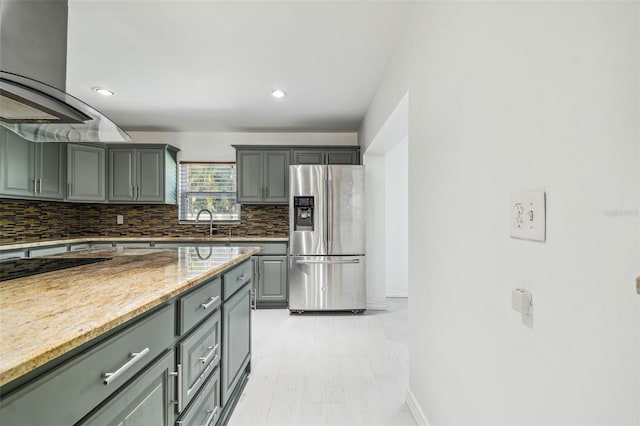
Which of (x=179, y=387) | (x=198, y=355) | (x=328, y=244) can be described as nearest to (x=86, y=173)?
(x=328, y=244)

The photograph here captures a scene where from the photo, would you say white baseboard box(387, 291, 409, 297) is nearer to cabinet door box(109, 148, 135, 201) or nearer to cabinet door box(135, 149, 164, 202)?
cabinet door box(135, 149, 164, 202)

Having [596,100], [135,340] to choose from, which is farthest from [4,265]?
[596,100]

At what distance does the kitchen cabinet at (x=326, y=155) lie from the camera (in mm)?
4520

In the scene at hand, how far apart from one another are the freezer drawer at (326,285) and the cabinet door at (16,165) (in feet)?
10.5

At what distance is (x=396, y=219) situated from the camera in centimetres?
505

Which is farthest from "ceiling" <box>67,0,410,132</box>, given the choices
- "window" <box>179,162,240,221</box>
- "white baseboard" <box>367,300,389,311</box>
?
"white baseboard" <box>367,300,389,311</box>

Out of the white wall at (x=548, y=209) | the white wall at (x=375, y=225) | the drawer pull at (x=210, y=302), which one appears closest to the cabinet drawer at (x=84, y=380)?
the drawer pull at (x=210, y=302)

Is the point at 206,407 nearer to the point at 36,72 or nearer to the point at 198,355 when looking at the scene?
the point at 198,355

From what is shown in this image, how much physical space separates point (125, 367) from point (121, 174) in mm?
4388

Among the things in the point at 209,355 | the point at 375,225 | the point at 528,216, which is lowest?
the point at 209,355

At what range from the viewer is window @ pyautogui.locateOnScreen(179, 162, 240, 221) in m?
4.98

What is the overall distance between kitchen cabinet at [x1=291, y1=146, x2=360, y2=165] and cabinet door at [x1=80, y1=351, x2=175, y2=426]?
11.8ft

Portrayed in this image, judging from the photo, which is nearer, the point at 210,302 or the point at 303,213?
the point at 210,302

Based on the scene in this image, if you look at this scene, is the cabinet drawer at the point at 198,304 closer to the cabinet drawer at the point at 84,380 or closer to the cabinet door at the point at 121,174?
the cabinet drawer at the point at 84,380
